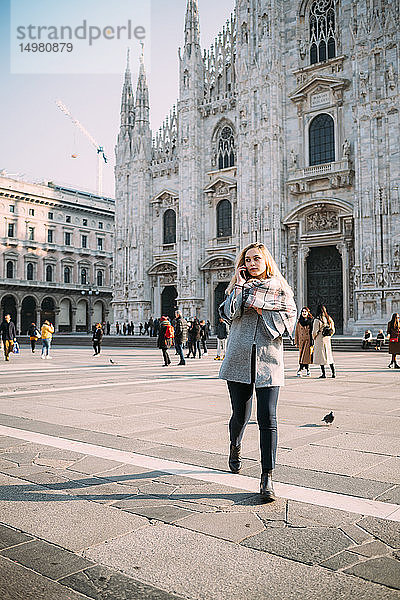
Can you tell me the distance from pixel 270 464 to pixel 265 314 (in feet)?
3.46

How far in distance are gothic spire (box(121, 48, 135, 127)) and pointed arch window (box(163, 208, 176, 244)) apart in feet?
25.0

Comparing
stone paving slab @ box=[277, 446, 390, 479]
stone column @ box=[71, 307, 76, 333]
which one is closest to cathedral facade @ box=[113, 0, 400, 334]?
stone column @ box=[71, 307, 76, 333]

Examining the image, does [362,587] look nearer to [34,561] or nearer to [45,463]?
[34,561]

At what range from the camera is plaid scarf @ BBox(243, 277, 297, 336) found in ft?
13.3

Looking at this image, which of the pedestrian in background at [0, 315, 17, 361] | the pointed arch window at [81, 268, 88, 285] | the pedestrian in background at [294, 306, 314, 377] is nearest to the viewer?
the pedestrian in background at [294, 306, 314, 377]

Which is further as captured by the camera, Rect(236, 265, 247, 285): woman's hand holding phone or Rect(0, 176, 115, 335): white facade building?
Rect(0, 176, 115, 335): white facade building

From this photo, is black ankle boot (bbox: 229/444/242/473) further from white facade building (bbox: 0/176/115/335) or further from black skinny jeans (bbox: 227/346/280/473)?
white facade building (bbox: 0/176/115/335)

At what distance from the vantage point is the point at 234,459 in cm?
450

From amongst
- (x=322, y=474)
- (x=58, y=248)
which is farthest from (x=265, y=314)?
(x=58, y=248)

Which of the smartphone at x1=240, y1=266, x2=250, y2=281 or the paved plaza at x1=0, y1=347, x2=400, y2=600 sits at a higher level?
the smartphone at x1=240, y1=266, x2=250, y2=281

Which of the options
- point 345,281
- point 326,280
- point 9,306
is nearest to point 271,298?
point 345,281

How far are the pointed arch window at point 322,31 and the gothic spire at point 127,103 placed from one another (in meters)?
14.7

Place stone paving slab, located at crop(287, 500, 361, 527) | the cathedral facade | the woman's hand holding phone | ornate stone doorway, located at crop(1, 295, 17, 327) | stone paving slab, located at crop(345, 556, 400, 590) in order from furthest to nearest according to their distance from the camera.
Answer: ornate stone doorway, located at crop(1, 295, 17, 327) < the cathedral facade < the woman's hand holding phone < stone paving slab, located at crop(287, 500, 361, 527) < stone paving slab, located at crop(345, 556, 400, 590)

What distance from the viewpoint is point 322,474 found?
14.7 ft
